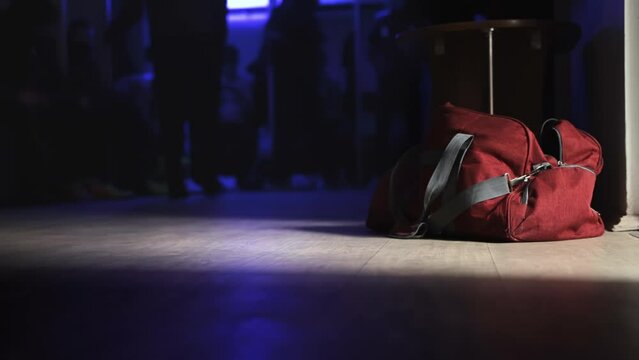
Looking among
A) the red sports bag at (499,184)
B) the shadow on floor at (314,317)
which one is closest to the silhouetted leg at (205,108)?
the red sports bag at (499,184)

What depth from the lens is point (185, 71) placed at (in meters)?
3.64

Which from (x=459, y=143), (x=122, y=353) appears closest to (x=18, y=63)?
(x=459, y=143)

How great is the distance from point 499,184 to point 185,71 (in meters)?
2.43

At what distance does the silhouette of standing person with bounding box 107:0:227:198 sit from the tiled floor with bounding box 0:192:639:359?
1.86m

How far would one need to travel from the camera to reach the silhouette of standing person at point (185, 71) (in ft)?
11.9

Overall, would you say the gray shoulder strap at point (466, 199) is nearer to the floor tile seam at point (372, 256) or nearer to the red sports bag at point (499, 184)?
the red sports bag at point (499, 184)

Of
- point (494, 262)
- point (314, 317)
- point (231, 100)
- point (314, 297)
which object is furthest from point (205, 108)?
point (314, 317)

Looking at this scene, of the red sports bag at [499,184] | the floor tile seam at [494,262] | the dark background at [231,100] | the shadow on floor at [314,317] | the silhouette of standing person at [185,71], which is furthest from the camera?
the silhouette of standing person at [185,71]

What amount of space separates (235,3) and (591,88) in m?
2.03

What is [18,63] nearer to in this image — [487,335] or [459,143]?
[459,143]

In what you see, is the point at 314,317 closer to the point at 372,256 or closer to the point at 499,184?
the point at 372,256

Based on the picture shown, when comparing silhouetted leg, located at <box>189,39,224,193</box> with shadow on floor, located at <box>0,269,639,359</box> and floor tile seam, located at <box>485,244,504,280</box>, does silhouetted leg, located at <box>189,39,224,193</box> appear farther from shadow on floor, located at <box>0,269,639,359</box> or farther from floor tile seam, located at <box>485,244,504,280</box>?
shadow on floor, located at <box>0,269,639,359</box>

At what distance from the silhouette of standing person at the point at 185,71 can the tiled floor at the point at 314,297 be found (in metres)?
1.86

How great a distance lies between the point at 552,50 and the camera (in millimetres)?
2426
